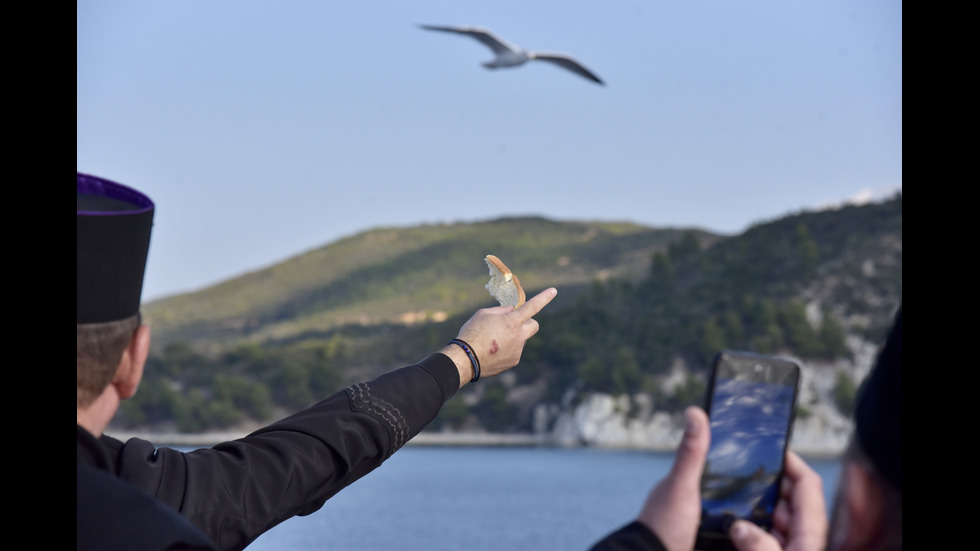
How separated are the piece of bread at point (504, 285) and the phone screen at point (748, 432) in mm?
1205

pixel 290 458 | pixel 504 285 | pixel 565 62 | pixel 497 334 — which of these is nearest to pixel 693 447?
pixel 290 458

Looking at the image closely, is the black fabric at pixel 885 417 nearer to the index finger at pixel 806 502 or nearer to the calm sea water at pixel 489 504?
the index finger at pixel 806 502

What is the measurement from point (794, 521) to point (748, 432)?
127 mm

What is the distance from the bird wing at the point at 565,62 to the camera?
22484 millimetres

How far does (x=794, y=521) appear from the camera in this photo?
136 cm

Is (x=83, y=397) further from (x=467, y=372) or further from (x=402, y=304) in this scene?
(x=402, y=304)

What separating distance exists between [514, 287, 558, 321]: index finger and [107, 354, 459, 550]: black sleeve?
0.70 feet

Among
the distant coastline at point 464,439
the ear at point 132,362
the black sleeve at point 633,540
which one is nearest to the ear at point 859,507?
the black sleeve at point 633,540

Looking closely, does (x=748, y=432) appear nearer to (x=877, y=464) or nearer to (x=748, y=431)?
(x=748, y=431)

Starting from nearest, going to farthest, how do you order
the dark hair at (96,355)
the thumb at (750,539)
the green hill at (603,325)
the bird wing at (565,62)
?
1. the thumb at (750,539)
2. the dark hair at (96,355)
3. the bird wing at (565,62)
4. the green hill at (603,325)

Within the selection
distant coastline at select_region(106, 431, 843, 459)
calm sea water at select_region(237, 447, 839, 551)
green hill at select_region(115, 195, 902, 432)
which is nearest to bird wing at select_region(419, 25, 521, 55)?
calm sea water at select_region(237, 447, 839, 551)

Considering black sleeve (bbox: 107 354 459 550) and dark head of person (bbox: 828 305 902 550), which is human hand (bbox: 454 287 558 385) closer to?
black sleeve (bbox: 107 354 459 550)

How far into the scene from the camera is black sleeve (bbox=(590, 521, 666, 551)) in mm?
1224

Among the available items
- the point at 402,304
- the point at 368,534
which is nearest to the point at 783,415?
the point at 368,534
